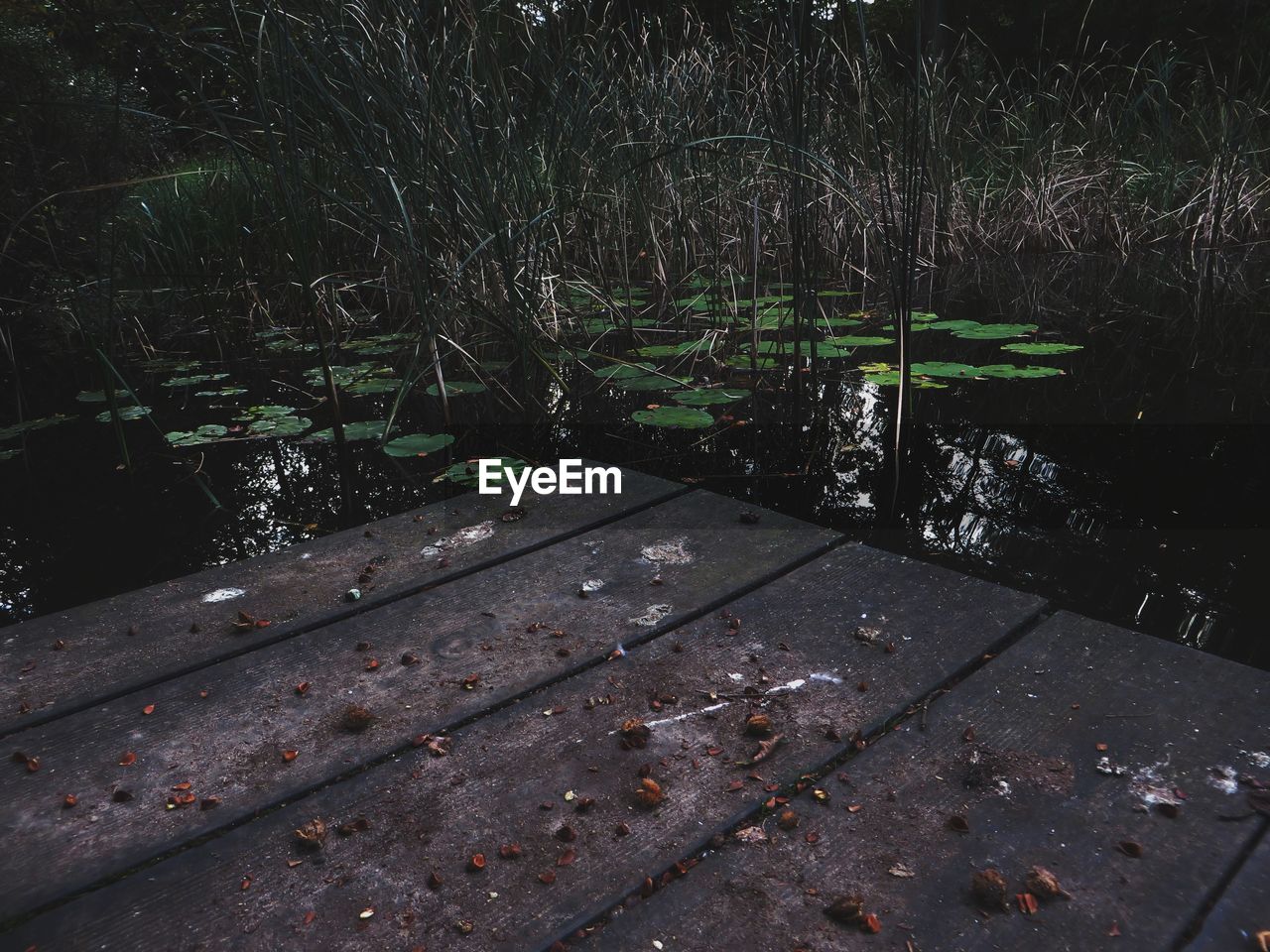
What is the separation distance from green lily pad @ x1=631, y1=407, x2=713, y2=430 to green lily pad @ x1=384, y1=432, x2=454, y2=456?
448mm

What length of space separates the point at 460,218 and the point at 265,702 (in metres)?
1.73

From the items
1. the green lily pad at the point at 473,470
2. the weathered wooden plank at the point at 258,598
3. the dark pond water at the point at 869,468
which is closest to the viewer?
the weathered wooden plank at the point at 258,598

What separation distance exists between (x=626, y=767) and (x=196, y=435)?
1.78 metres

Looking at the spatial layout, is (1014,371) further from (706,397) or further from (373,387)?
(373,387)

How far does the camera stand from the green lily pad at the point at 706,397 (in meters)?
2.23

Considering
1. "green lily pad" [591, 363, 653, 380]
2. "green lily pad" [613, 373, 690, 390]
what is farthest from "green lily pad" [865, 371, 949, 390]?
"green lily pad" [591, 363, 653, 380]

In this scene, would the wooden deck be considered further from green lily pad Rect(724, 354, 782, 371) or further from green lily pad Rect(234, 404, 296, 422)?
green lily pad Rect(724, 354, 782, 371)

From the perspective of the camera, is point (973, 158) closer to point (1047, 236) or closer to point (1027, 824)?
point (1047, 236)

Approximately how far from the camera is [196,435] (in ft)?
7.37

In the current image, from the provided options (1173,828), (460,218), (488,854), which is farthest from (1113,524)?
(460,218)

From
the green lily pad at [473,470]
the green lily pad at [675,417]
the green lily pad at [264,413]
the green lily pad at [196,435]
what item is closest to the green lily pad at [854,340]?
the green lily pad at [675,417]

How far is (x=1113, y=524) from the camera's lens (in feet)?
5.12

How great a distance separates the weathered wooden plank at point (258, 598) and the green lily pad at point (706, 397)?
0.65m

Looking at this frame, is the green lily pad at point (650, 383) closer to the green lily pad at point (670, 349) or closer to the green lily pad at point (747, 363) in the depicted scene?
the green lily pad at point (670, 349)
